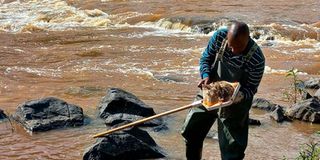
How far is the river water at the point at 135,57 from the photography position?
6.26 metres

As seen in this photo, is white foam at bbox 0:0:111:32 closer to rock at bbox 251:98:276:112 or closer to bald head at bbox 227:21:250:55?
rock at bbox 251:98:276:112

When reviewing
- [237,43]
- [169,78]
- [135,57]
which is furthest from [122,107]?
[135,57]

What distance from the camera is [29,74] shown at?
11.3 meters

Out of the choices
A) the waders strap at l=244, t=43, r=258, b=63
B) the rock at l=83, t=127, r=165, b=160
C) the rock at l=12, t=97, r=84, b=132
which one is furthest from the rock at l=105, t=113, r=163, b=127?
the waders strap at l=244, t=43, r=258, b=63

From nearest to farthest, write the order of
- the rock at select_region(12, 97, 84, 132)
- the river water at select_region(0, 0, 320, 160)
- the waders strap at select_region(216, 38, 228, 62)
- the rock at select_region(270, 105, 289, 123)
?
the waders strap at select_region(216, 38, 228, 62) → the river water at select_region(0, 0, 320, 160) → the rock at select_region(12, 97, 84, 132) → the rock at select_region(270, 105, 289, 123)

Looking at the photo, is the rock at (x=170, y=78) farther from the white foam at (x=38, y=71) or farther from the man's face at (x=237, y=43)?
the man's face at (x=237, y=43)

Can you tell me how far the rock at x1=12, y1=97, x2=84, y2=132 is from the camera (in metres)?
6.54

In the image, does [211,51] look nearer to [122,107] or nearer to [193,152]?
[193,152]

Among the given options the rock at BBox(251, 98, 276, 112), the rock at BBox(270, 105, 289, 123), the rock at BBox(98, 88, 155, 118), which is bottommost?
the rock at BBox(251, 98, 276, 112)

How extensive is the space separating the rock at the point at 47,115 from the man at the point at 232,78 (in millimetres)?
2429

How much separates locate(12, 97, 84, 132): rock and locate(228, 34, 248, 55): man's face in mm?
3188

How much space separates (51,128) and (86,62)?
248 inches

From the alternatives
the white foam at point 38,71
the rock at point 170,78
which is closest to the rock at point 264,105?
the rock at point 170,78

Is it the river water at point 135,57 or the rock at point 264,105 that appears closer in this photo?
the river water at point 135,57
